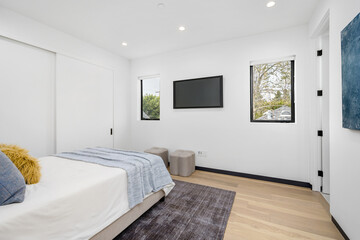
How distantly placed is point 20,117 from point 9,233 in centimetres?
230

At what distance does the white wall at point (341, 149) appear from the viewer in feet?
4.62

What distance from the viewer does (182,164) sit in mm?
3209

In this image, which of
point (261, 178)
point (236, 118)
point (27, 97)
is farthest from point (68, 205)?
point (261, 178)

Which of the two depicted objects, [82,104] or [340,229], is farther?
[82,104]

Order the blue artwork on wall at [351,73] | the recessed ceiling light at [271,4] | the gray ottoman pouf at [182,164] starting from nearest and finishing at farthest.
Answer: the blue artwork on wall at [351,73]
the recessed ceiling light at [271,4]
the gray ottoman pouf at [182,164]

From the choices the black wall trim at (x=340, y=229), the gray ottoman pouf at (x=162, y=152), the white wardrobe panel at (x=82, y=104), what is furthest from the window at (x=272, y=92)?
the white wardrobe panel at (x=82, y=104)

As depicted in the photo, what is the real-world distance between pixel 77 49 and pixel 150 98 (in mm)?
1884

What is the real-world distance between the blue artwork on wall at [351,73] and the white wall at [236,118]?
1203 millimetres

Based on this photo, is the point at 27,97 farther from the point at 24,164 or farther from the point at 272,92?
the point at 272,92

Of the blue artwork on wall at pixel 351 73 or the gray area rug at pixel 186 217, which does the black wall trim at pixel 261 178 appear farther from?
the blue artwork on wall at pixel 351 73

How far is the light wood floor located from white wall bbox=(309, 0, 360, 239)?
221 mm

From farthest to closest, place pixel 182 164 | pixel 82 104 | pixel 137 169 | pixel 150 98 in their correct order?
pixel 150 98, pixel 82 104, pixel 182 164, pixel 137 169

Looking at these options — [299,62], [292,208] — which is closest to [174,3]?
[299,62]

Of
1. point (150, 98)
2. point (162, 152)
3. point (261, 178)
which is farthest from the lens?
point (150, 98)
